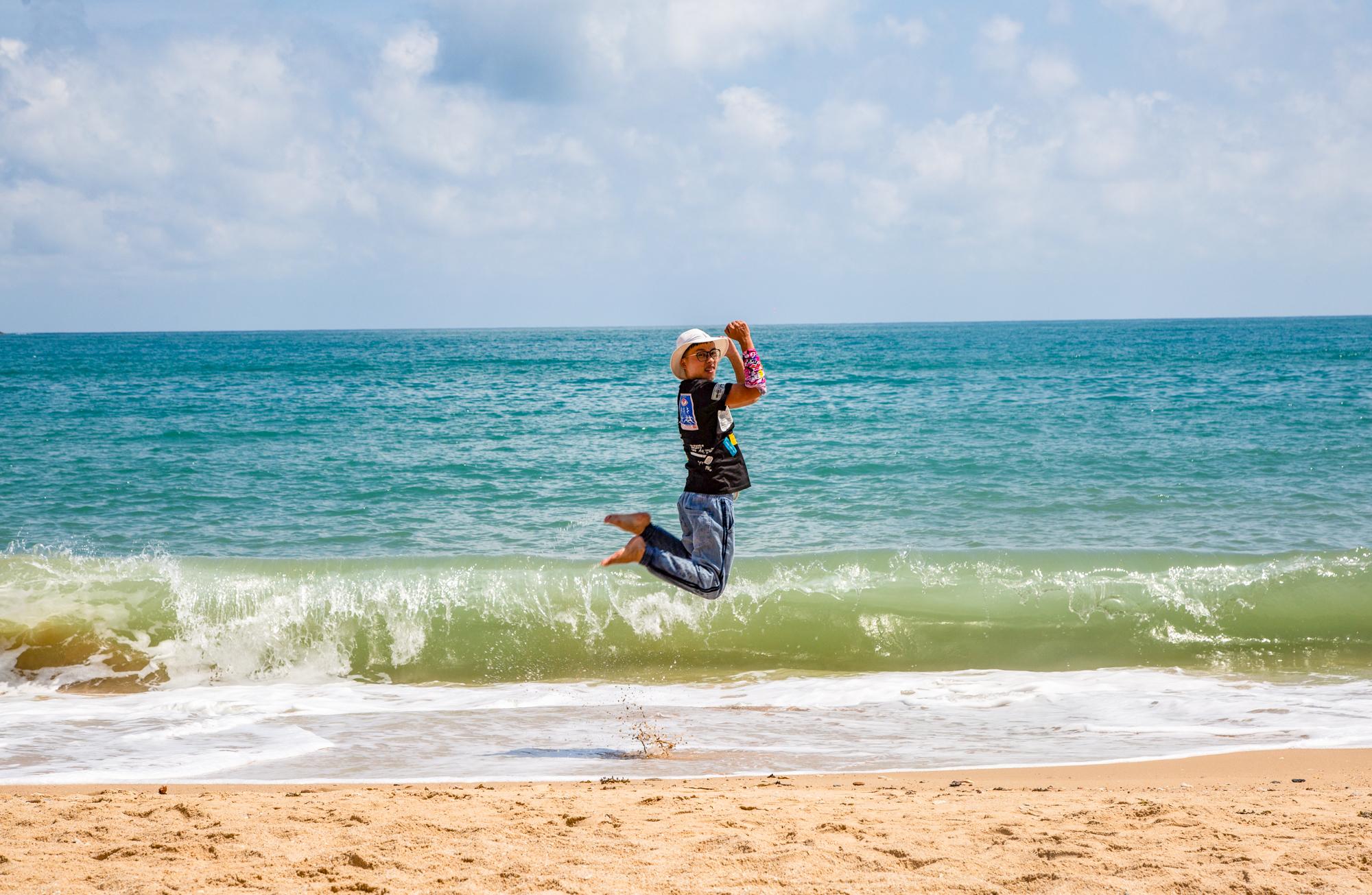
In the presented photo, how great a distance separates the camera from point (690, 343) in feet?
18.9

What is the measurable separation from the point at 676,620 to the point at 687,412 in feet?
16.6

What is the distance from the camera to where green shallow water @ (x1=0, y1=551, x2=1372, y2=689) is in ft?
31.8

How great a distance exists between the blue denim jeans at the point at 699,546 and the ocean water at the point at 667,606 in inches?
50.6

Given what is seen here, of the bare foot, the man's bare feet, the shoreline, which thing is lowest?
the shoreline

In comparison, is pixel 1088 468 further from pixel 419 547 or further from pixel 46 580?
pixel 46 580

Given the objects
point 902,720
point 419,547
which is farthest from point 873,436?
point 902,720

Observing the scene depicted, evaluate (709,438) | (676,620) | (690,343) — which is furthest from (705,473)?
(676,620)

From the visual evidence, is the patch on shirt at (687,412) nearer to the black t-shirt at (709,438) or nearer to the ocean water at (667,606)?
the black t-shirt at (709,438)

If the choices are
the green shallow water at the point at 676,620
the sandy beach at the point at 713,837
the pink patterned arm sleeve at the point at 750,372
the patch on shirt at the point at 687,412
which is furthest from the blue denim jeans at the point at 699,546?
the green shallow water at the point at 676,620

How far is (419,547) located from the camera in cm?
1334

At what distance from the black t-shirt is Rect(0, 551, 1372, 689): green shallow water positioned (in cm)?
382

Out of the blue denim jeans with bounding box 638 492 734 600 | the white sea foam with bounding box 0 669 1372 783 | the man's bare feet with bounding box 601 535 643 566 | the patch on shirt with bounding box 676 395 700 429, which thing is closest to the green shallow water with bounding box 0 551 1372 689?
the white sea foam with bounding box 0 669 1372 783

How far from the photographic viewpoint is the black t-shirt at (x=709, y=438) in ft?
18.6

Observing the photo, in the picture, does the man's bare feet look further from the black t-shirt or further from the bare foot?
the black t-shirt
